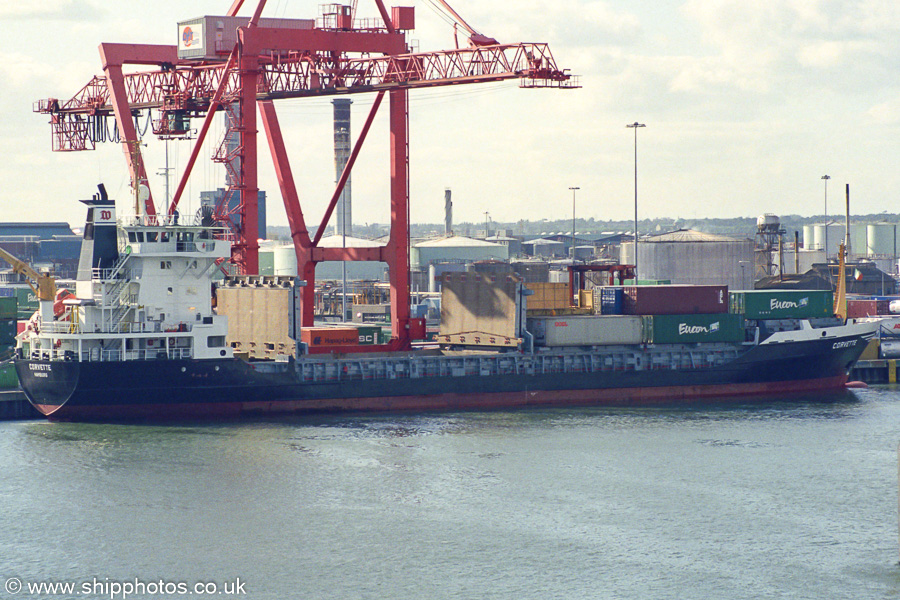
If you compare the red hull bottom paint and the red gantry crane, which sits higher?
the red gantry crane

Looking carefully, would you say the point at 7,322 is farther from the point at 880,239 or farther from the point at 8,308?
the point at 880,239

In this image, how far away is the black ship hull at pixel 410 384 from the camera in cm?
4869

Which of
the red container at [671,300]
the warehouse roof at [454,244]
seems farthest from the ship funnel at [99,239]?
the warehouse roof at [454,244]

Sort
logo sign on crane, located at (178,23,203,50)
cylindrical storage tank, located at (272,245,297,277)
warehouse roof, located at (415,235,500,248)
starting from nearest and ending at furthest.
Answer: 1. logo sign on crane, located at (178,23,203,50)
2. cylindrical storage tank, located at (272,245,297,277)
3. warehouse roof, located at (415,235,500,248)

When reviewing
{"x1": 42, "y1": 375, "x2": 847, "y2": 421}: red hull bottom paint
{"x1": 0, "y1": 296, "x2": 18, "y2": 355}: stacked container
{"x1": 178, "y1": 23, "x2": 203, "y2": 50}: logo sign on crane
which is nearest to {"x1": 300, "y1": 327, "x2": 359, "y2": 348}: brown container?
{"x1": 42, "y1": 375, "x2": 847, "y2": 421}: red hull bottom paint

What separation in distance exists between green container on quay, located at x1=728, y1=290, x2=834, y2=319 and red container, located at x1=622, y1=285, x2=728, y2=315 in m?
1.73

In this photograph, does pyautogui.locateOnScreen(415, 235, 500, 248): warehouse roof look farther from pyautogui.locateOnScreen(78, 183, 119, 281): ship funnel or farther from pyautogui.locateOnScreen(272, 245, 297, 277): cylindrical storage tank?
pyautogui.locateOnScreen(78, 183, 119, 281): ship funnel

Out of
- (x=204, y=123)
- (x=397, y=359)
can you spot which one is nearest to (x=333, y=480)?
(x=397, y=359)

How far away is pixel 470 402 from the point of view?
55.2 meters

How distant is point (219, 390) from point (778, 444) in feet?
80.8

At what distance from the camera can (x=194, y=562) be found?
3094 cm

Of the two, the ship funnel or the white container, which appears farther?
the white container

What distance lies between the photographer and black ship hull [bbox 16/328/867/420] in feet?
160

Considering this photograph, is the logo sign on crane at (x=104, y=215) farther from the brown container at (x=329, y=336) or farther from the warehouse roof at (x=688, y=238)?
the warehouse roof at (x=688, y=238)
